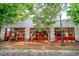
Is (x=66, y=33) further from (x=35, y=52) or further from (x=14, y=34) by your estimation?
(x=14, y=34)

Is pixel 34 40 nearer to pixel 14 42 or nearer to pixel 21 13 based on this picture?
pixel 14 42

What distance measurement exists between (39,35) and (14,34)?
53 cm

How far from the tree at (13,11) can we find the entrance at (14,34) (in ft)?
0.65

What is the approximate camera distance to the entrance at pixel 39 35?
2.41 m

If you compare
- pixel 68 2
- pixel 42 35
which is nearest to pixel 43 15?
pixel 42 35

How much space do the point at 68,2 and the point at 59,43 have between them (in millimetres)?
887

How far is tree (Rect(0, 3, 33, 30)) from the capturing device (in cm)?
248

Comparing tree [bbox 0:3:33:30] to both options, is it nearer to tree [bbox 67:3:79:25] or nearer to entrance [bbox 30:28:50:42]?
entrance [bbox 30:28:50:42]

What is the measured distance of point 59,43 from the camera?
2447 millimetres

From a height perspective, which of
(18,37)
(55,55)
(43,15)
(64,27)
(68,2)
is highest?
(68,2)

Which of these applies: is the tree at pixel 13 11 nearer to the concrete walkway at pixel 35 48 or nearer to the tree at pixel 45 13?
the tree at pixel 45 13

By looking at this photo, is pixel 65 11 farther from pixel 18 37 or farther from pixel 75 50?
pixel 18 37

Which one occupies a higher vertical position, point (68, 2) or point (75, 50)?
point (68, 2)

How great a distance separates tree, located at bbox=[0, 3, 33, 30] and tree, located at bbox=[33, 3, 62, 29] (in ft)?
0.61
